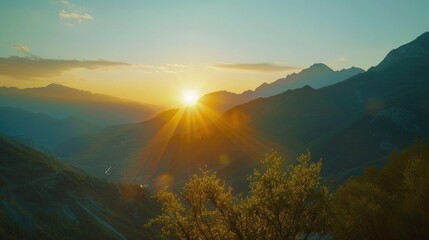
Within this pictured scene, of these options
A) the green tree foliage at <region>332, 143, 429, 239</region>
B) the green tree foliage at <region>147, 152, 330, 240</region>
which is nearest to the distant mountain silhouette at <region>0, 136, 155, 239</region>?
the green tree foliage at <region>147, 152, 330, 240</region>

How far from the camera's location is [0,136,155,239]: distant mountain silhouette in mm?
125812

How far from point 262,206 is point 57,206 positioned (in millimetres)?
137671

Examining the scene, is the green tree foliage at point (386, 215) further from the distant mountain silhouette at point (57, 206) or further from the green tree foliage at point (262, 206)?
the distant mountain silhouette at point (57, 206)

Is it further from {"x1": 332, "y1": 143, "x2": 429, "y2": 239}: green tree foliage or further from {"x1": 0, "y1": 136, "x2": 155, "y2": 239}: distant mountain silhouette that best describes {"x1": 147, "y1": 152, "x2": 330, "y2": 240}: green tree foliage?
{"x1": 0, "y1": 136, "x2": 155, "y2": 239}: distant mountain silhouette

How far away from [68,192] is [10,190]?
2699 cm

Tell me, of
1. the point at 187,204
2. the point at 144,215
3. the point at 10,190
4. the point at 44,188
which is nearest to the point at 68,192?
the point at 44,188

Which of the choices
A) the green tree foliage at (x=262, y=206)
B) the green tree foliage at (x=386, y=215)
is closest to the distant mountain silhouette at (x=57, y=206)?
the green tree foliage at (x=262, y=206)

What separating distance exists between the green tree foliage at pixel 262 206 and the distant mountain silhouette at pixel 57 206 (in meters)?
96.1

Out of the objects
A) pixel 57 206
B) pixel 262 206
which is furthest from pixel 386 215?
pixel 57 206

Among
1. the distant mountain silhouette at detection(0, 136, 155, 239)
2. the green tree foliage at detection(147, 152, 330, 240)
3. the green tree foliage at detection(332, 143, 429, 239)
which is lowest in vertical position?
the distant mountain silhouette at detection(0, 136, 155, 239)

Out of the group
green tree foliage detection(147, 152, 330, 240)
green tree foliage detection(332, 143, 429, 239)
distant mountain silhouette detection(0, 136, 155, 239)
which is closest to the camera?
green tree foliage detection(147, 152, 330, 240)

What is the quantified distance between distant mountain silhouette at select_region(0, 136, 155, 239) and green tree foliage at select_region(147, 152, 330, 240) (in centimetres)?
9609

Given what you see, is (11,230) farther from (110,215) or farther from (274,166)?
(274,166)

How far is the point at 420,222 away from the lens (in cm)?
4594
